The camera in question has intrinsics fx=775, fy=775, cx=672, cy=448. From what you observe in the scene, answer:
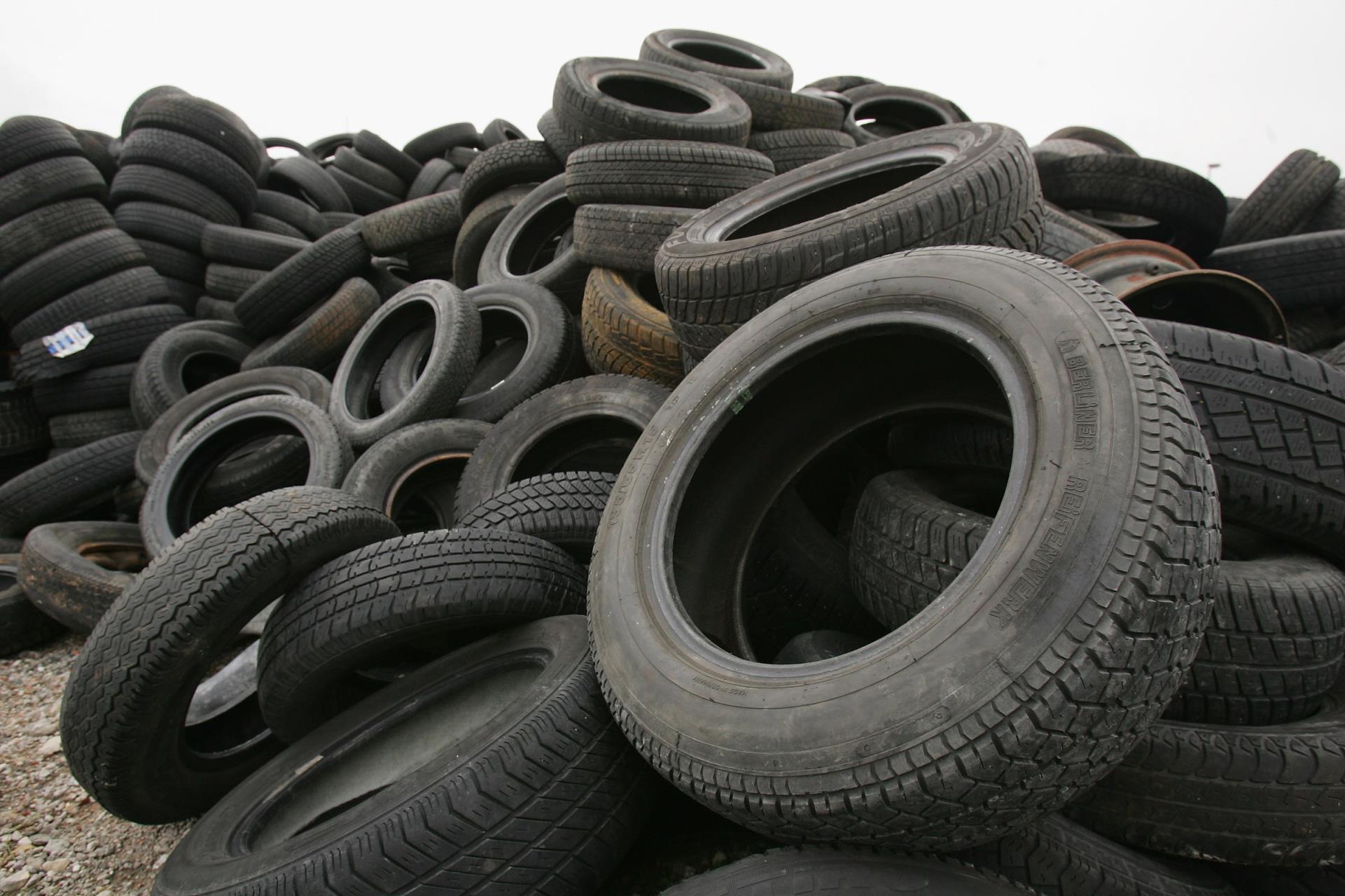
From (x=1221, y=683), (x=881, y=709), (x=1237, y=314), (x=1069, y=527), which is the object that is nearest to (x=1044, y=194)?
(x=1237, y=314)

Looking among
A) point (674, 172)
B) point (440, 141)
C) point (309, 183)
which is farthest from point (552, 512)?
point (440, 141)

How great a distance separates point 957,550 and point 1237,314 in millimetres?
2598

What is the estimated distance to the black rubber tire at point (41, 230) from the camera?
6262 millimetres

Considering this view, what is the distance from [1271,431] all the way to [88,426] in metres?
7.25

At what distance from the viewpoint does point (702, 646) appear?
189 cm

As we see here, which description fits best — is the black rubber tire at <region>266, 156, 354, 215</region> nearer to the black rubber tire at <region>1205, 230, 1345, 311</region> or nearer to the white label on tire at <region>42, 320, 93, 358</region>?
the white label on tire at <region>42, 320, 93, 358</region>

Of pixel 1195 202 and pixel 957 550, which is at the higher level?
pixel 1195 202

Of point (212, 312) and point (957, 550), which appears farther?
point (212, 312)

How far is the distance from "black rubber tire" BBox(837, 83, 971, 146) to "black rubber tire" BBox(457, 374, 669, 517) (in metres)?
4.36

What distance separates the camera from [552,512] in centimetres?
287

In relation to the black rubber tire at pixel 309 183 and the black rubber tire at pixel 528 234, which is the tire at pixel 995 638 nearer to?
the black rubber tire at pixel 528 234

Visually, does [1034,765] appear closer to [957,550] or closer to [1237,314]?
[957,550]

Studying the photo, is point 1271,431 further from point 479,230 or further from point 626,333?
point 479,230

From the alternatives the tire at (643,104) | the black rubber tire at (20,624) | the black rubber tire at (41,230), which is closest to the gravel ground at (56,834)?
the black rubber tire at (20,624)
